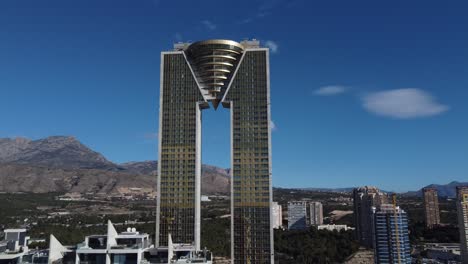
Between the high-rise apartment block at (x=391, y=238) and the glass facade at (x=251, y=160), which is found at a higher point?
the glass facade at (x=251, y=160)

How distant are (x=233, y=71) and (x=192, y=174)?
23.9 m

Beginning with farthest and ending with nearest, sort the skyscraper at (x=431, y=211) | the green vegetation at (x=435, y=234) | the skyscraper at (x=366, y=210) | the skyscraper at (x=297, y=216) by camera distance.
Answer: the skyscraper at (x=297, y=216)
the skyscraper at (x=431, y=211)
the green vegetation at (x=435, y=234)
the skyscraper at (x=366, y=210)

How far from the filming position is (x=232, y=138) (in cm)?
8800

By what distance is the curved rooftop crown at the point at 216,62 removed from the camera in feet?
297

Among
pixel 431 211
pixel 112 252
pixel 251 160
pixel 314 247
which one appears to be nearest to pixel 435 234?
pixel 431 211

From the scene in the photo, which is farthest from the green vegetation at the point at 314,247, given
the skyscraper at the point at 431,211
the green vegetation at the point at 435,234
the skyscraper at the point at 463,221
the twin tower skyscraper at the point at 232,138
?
the skyscraper at the point at 431,211

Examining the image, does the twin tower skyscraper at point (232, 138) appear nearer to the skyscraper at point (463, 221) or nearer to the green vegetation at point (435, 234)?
the skyscraper at point (463, 221)

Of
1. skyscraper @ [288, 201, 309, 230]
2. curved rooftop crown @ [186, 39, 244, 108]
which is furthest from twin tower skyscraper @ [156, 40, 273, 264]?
skyscraper @ [288, 201, 309, 230]

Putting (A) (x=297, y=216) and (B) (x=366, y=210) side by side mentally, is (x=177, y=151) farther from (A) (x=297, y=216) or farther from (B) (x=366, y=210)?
(A) (x=297, y=216)

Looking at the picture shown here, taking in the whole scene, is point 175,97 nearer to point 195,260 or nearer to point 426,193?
point 195,260

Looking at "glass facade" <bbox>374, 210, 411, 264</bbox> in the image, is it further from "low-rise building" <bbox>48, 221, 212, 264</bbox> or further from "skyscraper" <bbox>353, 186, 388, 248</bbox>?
"low-rise building" <bbox>48, 221, 212, 264</bbox>

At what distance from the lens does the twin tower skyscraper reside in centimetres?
8425

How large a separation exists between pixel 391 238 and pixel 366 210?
174ft

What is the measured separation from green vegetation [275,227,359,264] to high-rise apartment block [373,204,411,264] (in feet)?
74.9
